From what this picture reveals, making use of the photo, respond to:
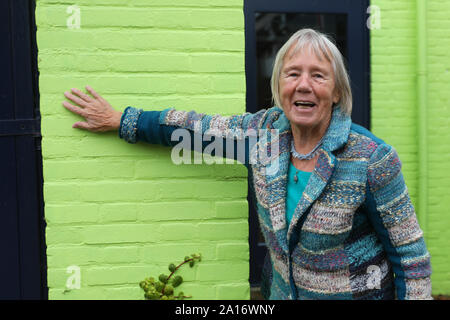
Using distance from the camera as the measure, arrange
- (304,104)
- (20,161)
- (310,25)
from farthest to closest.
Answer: (310,25) → (20,161) → (304,104)

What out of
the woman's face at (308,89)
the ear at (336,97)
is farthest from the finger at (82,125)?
the ear at (336,97)

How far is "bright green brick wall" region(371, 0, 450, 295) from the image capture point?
372cm

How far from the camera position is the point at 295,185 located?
1779 mm

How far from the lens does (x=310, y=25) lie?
395 centimetres

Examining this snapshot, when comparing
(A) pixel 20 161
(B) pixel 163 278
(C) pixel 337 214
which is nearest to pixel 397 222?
(C) pixel 337 214

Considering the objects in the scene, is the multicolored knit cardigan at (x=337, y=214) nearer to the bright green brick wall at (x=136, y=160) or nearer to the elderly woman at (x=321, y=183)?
the elderly woman at (x=321, y=183)

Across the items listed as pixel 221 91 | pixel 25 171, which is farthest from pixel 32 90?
pixel 221 91

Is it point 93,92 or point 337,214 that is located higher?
point 93,92

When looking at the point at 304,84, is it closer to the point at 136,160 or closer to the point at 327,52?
the point at 327,52

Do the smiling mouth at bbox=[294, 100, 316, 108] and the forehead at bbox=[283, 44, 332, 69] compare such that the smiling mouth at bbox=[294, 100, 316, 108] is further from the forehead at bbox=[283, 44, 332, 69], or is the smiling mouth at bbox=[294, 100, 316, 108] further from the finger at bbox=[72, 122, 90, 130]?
the finger at bbox=[72, 122, 90, 130]

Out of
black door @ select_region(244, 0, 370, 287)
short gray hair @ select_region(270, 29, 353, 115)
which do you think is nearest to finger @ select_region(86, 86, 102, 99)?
short gray hair @ select_region(270, 29, 353, 115)

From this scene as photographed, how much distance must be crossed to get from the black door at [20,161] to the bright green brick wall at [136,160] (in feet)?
0.93

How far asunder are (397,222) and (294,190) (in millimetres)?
402
